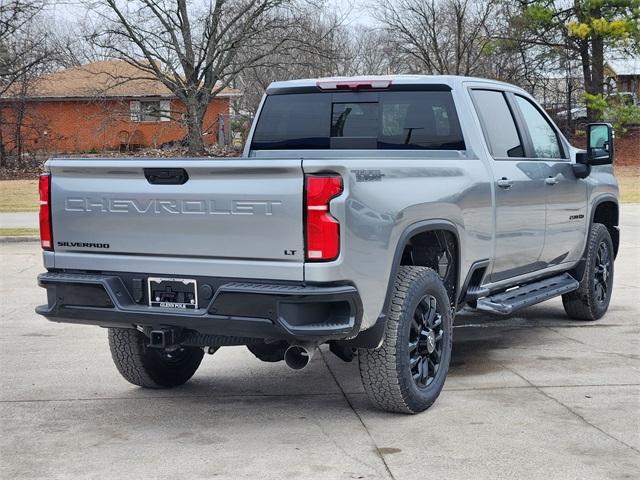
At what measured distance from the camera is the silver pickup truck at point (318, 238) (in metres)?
5.19

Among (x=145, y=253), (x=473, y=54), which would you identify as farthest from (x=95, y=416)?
(x=473, y=54)

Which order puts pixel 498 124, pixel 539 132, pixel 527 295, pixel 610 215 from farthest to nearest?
pixel 610 215
pixel 539 132
pixel 527 295
pixel 498 124

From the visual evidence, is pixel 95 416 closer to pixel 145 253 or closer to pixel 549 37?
pixel 145 253

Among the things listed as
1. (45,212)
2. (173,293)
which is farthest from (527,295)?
(45,212)

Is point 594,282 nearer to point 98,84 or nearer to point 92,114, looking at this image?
point 92,114

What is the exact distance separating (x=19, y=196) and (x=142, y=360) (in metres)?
23.0

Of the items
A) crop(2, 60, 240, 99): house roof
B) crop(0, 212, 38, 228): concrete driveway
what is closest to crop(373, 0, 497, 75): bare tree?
crop(2, 60, 240, 99): house roof

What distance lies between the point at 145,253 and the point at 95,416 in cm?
118

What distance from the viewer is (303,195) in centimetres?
512

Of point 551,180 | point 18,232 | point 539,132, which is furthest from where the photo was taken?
point 18,232

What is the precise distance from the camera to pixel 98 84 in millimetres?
48656

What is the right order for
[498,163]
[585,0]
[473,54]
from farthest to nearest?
1. [473,54]
2. [585,0]
3. [498,163]

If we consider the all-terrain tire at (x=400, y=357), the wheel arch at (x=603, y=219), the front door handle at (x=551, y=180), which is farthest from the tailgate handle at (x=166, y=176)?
the wheel arch at (x=603, y=219)

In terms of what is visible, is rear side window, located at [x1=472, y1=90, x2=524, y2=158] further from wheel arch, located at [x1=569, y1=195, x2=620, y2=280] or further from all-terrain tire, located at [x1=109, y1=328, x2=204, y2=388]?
all-terrain tire, located at [x1=109, y1=328, x2=204, y2=388]
